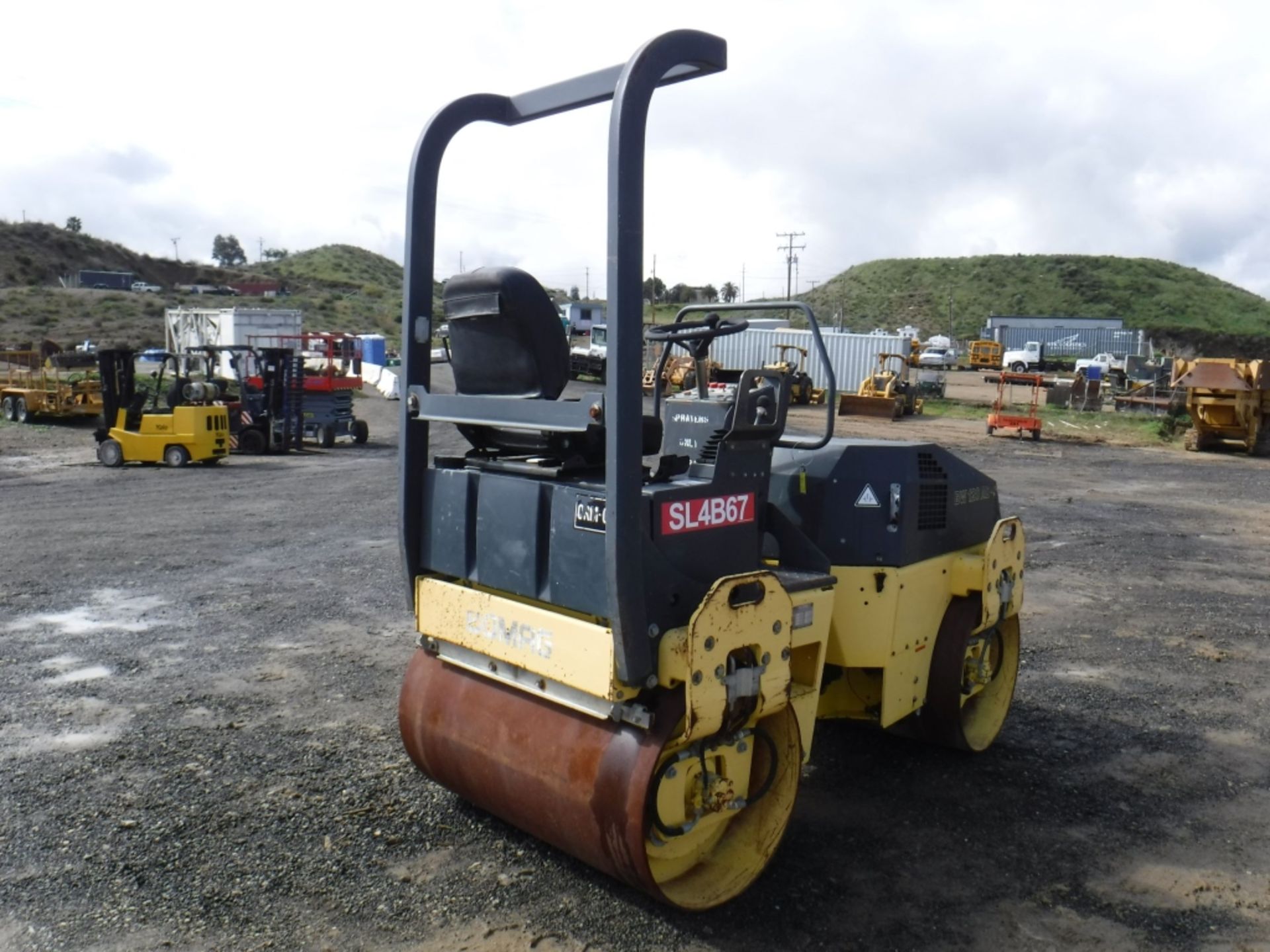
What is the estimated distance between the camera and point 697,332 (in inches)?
167

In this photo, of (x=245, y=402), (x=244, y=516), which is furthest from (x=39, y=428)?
(x=244, y=516)

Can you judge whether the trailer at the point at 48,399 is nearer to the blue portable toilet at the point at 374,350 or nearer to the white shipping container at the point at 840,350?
the blue portable toilet at the point at 374,350

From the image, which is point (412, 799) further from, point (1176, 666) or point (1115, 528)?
point (1115, 528)

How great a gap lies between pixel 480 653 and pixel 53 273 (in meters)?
77.5

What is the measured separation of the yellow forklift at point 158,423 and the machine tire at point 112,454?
11mm

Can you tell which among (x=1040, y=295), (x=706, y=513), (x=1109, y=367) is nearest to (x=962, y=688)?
(x=706, y=513)

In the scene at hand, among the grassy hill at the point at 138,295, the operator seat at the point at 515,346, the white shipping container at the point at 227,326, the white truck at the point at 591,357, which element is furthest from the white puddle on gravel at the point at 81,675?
the grassy hill at the point at 138,295

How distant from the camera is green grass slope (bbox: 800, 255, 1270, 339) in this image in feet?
291

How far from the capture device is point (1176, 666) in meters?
7.17

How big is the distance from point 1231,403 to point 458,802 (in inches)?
868

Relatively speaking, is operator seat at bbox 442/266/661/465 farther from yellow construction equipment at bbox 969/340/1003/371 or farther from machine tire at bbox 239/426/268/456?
yellow construction equipment at bbox 969/340/1003/371

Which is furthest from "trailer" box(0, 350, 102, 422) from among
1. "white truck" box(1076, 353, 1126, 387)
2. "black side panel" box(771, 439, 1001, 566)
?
"white truck" box(1076, 353, 1126, 387)

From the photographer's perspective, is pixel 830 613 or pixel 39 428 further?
pixel 39 428

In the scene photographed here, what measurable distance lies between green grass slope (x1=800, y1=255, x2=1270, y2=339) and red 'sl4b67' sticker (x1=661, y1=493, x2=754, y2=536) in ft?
281
